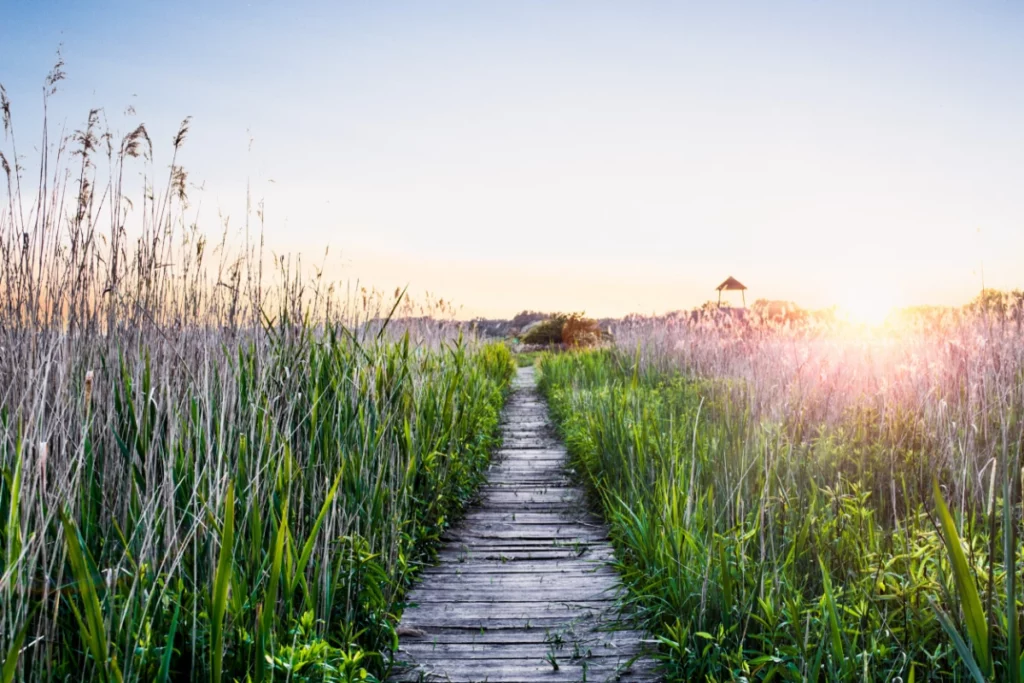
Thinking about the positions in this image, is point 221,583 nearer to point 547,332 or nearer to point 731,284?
point 547,332

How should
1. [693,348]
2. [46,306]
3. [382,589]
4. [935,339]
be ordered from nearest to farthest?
[382,589] < [46,306] < [935,339] < [693,348]

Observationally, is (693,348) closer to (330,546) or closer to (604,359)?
(604,359)

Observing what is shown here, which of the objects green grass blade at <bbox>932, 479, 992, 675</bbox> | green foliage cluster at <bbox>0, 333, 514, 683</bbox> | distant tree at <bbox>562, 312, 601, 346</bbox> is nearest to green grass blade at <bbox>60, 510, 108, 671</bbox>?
green foliage cluster at <bbox>0, 333, 514, 683</bbox>

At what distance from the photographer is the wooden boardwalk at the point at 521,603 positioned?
269cm

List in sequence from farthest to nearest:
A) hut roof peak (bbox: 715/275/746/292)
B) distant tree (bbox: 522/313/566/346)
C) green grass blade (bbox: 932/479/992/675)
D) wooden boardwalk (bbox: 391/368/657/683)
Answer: hut roof peak (bbox: 715/275/746/292) → distant tree (bbox: 522/313/566/346) → wooden boardwalk (bbox: 391/368/657/683) → green grass blade (bbox: 932/479/992/675)

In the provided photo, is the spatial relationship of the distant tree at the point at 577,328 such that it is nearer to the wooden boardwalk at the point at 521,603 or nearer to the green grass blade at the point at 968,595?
the wooden boardwalk at the point at 521,603

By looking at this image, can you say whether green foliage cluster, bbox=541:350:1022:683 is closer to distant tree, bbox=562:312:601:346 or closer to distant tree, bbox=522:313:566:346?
distant tree, bbox=562:312:601:346

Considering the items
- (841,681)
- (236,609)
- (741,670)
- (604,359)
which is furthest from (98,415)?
(604,359)

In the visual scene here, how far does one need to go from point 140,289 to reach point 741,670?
3.51 meters

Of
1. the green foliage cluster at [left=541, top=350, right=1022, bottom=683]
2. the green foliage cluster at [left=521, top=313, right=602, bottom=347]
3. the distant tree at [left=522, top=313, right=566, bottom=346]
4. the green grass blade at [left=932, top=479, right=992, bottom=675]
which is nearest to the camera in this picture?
the green grass blade at [left=932, top=479, right=992, bottom=675]

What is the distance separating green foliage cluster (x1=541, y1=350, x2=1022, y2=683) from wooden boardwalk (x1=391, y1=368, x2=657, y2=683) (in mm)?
202

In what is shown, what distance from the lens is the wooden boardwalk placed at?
2691 mm

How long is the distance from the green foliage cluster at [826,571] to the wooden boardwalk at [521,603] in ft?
0.66

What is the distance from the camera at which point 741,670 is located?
2.31 metres
